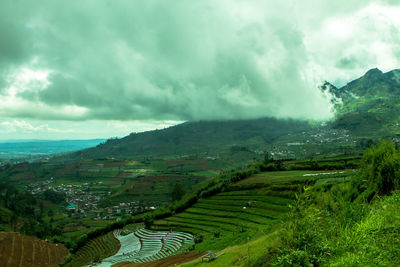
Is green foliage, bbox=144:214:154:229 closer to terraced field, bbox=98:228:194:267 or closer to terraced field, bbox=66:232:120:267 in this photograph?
terraced field, bbox=98:228:194:267

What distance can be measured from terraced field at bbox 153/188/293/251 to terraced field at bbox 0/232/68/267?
111 ft

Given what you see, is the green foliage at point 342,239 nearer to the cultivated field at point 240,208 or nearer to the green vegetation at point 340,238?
the green vegetation at point 340,238

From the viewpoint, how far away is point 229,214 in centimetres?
6475

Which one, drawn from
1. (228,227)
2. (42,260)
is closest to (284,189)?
(228,227)

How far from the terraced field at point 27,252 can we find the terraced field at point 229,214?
33.7 meters

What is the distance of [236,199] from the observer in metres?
74.6

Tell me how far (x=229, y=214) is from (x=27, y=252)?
62777mm

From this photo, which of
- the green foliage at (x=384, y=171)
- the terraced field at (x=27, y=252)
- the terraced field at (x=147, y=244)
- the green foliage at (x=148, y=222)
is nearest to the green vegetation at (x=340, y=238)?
the green foliage at (x=384, y=171)

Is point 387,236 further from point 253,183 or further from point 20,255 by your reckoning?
point 20,255

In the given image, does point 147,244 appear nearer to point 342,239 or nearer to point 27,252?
point 27,252

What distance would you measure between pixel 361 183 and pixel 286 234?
14.2 meters

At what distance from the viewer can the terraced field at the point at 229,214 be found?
54.7 m

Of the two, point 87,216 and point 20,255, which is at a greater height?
point 20,255

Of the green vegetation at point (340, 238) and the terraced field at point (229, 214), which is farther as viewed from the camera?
the terraced field at point (229, 214)
